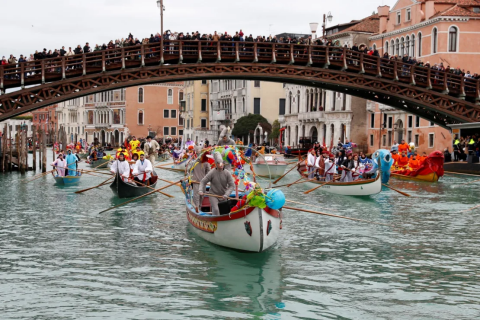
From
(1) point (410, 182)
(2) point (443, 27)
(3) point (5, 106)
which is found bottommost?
(1) point (410, 182)

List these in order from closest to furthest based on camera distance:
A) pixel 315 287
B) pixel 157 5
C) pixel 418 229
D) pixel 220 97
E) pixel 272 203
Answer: pixel 315 287 → pixel 272 203 → pixel 418 229 → pixel 157 5 → pixel 220 97

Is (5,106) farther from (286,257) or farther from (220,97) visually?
(220,97)

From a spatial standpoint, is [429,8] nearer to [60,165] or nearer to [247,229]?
[60,165]

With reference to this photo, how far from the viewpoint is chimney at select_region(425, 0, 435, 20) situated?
44.0m

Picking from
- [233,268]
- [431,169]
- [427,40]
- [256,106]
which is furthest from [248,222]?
[256,106]

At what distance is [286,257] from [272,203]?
1243mm

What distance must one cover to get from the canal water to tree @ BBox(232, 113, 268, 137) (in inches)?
1942

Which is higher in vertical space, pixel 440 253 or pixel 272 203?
pixel 272 203

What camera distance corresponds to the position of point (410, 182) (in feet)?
96.2

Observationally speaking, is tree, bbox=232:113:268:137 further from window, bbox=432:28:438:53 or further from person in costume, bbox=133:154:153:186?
person in costume, bbox=133:154:153:186

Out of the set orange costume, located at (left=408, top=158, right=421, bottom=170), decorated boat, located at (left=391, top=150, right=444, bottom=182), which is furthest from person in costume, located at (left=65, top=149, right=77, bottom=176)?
orange costume, located at (left=408, top=158, right=421, bottom=170)

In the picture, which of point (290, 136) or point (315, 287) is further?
point (290, 136)

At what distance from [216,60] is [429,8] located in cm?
2063

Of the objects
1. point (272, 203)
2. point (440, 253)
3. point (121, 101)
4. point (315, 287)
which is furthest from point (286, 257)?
point (121, 101)
